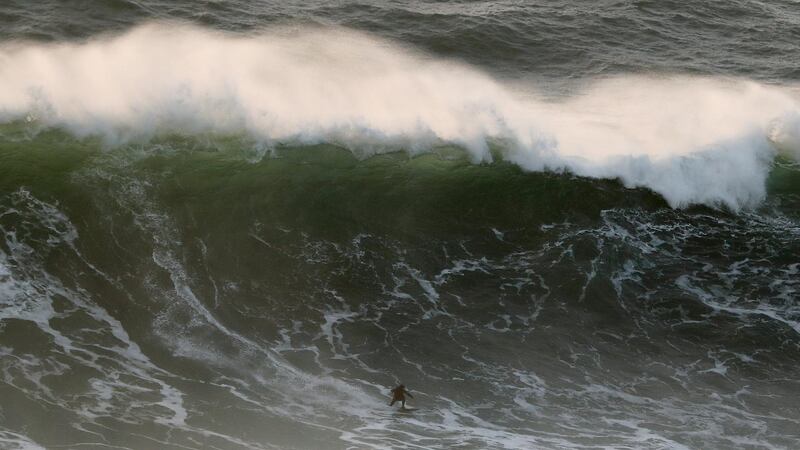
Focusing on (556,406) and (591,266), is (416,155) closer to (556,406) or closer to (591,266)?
(591,266)

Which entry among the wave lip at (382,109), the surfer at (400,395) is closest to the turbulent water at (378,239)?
the wave lip at (382,109)

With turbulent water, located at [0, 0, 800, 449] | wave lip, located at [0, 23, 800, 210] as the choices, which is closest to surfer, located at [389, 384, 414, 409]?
turbulent water, located at [0, 0, 800, 449]

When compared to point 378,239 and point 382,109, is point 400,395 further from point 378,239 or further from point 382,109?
point 382,109

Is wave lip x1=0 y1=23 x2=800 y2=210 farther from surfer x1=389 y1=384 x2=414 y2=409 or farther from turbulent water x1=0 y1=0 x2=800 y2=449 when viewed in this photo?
surfer x1=389 y1=384 x2=414 y2=409

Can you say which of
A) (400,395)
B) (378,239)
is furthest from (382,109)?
(400,395)

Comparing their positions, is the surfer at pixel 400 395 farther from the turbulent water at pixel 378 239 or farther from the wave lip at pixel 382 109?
the wave lip at pixel 382 109

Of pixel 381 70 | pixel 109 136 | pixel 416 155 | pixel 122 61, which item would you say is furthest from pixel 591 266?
pixel 122 61
